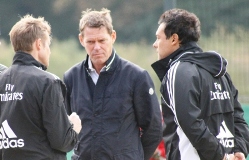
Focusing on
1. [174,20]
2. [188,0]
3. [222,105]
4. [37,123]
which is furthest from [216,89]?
[188,0]

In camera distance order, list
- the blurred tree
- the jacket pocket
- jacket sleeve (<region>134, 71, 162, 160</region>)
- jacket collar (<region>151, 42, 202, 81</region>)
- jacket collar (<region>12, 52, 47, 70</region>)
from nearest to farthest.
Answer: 1. jacket collar (<region>12, 52, 47, 70</region>)
2. jacket collar (<region>151, 42, 202, 81</region>)
3. the jacket pocket
4. jacket sleeve (<region>134, 71, 162, 160</region>)
5. the blurred tree

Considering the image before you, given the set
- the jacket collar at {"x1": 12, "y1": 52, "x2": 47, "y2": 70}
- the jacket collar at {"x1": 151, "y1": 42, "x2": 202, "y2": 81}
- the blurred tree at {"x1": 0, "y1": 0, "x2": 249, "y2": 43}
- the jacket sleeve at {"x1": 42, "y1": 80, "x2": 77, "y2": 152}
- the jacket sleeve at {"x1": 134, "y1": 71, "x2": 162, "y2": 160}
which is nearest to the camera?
the jacket sleeve at {"x1": 42, "y1": 80, "x2": 77, "y2": 152}

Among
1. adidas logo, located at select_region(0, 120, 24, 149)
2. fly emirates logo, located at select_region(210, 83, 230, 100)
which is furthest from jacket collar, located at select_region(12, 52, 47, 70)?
A: fly emirates logo, located at select_region(210, 83, 230, 100)

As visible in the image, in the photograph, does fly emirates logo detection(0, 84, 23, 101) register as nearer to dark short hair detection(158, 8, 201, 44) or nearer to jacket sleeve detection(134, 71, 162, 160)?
jacket sleeve detection(134, 71, 162, 160)

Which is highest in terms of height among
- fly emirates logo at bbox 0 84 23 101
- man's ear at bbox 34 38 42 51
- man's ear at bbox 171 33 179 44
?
man's ear at bbox 34 38 42 51

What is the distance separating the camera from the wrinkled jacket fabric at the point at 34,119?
15.1ft

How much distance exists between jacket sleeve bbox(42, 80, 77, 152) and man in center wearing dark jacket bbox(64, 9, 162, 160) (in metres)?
0.56

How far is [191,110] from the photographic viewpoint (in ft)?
15.2

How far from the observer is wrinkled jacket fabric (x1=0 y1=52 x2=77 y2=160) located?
460cm

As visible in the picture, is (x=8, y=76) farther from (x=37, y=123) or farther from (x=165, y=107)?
(x=165, y=107)

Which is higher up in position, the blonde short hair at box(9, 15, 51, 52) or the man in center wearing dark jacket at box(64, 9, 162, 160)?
the blonde short hair at box(9, 15, 51, 52)

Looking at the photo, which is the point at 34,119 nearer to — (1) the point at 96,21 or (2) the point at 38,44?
(2) the point at 38,44

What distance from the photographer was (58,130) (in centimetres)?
461

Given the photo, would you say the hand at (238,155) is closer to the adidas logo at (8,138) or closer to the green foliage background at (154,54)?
the adidas logo at (8,138)
